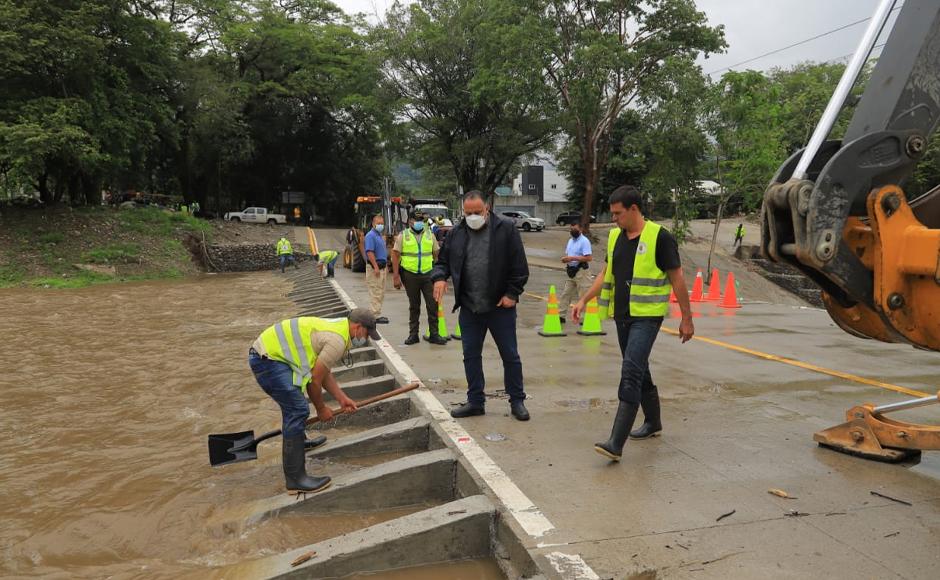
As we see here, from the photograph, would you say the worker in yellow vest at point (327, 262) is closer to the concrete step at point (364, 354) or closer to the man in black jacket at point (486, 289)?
the concrete step at point (364, 354)

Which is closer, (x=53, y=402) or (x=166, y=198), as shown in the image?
(x=53, y=402)

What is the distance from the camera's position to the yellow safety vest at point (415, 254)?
9297 mm

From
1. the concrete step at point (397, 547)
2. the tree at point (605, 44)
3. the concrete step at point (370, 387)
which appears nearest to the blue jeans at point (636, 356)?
the concrete step at point (397, 547)

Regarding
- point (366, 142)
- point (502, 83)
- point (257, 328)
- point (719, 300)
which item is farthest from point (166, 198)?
point (719, 300)

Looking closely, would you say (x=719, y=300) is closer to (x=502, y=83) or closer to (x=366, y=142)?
(x=502, y=83)

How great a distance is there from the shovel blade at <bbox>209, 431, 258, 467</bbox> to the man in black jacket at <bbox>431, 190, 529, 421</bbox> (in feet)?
5.61

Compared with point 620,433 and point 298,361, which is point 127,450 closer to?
point 298,361

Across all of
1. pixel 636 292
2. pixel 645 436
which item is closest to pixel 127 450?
A: pixel 645 436

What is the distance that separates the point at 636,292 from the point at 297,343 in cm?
239

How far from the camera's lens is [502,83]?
1030 inches

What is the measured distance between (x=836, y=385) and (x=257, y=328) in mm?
10699

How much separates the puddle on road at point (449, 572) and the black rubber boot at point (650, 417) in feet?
5.99

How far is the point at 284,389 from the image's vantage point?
4.45 m

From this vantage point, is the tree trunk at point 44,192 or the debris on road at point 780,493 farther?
the tree trunk at point 44,192
